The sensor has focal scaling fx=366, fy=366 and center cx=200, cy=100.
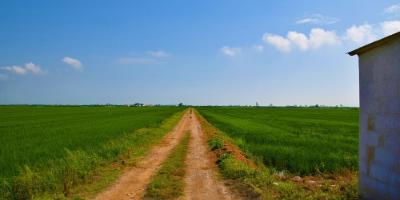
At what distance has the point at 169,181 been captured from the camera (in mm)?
11398

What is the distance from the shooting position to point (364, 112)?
28.9 ft

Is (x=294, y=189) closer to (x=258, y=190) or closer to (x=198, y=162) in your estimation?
(x=258, y=190)

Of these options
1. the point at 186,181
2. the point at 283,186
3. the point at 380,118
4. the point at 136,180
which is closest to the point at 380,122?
the point at 380,118

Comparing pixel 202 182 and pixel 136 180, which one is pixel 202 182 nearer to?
pixel 202 182

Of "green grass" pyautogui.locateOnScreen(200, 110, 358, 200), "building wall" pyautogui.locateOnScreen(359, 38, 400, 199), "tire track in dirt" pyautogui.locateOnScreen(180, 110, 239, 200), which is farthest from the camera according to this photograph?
A: "tire track in dirt" pyautogui.locateOnScreen(180, 110, 239, 200)

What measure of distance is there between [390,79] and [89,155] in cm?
1211

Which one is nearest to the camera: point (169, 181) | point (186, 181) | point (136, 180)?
point (169, 181)

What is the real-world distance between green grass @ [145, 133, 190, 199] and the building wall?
4839mm

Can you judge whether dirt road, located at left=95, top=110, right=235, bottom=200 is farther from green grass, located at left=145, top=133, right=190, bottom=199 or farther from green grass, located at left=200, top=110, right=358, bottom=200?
green grass, located at left=200, top=110, right=358, bottom=200

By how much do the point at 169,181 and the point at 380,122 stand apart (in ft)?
20.6

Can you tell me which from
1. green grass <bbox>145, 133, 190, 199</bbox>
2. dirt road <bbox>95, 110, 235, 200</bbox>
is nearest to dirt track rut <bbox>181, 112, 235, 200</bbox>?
dirt road <bbox>95, 110, 235, 200</bbox>

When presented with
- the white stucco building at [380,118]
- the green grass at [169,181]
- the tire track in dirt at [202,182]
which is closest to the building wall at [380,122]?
the white stucco building at [380,118]

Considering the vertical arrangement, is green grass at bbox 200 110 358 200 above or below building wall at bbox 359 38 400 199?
below

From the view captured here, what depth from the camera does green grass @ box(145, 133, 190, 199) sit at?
32.4ft
